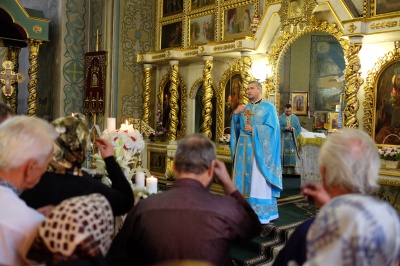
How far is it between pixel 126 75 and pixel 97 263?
10967 mm

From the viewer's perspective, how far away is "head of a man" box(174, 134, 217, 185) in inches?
83.9

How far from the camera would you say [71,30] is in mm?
12445

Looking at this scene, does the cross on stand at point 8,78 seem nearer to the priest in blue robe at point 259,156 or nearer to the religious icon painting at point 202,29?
the religious icon painting at point 202,29

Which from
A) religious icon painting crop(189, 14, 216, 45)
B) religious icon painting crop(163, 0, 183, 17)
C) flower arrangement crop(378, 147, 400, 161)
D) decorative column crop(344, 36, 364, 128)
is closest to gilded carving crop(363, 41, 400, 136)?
decorative column crop(344, 36, 364, 128)

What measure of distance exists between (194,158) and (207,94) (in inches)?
324

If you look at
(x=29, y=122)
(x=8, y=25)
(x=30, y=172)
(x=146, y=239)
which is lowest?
(x=146, y=239)

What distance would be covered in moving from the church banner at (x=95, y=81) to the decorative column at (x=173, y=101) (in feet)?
6.89

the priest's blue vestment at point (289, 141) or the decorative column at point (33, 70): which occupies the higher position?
the decorative column at point (33, 70)

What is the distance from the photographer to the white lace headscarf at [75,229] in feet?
4.77

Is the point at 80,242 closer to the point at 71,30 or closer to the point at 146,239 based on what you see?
the point at 146,239

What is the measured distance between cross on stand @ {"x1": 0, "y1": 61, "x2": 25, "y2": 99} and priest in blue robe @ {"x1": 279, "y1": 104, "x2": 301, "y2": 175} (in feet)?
22.3

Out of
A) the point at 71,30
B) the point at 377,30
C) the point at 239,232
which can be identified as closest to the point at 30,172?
the point at 239,232

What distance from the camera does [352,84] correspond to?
24.9ft

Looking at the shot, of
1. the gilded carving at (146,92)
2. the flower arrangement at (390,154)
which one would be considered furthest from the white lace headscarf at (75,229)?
the gilded carving at (146,92)
